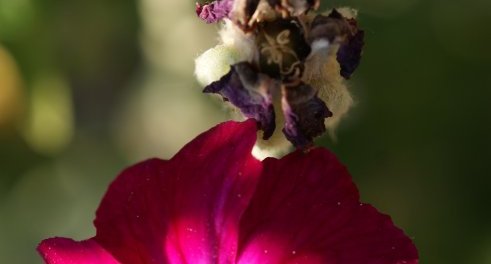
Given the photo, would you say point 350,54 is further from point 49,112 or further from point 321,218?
point 49,112

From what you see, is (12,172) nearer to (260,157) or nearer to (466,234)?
(466,234)

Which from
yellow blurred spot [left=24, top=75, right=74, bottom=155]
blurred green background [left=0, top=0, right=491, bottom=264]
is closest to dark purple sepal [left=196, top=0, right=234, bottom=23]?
yellow blurred spot [left=24, top=75, right=74, bottom=155]

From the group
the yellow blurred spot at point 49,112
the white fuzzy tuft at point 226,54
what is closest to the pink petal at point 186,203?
the white fuzzy tuft at point 226,54

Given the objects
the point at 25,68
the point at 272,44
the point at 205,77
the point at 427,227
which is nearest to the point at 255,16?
the point at 272,44

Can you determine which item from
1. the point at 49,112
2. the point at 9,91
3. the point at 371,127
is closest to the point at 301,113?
the point at 49,112

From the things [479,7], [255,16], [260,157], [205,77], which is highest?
[255,16]

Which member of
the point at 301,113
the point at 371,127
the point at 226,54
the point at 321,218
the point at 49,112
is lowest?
the point at 371,127
